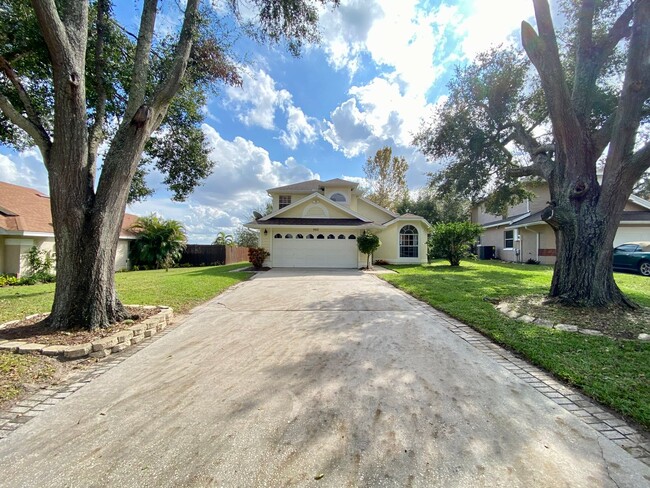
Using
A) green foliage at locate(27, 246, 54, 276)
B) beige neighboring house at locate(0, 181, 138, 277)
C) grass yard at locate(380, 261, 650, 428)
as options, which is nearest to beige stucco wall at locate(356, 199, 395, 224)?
grass yard at locate(380, 261, 650, 428)

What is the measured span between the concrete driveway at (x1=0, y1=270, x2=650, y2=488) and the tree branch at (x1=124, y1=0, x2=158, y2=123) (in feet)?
15.0

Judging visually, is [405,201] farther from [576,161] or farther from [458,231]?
[576,161]

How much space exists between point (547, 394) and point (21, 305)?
35.9 ft

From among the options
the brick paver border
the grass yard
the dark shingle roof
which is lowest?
the brick paver border

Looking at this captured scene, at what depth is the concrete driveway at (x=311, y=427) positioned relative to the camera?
209 cm

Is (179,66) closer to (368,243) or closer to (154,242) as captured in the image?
(368,243)

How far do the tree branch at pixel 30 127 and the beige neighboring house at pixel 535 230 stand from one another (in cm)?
1799

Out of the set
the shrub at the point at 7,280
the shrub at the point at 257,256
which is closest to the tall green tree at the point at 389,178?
the shrub at the point at 257,256

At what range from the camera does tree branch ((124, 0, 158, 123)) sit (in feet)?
18.6

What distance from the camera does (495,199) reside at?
15.0m

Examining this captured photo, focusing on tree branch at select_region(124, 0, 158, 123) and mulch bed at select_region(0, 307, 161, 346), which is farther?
tree branch at select_region(124, 0, 158, 123)

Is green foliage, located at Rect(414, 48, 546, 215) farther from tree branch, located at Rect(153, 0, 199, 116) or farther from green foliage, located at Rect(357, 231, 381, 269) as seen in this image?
tree branch, located at Rect(153, 0, 199, 116)

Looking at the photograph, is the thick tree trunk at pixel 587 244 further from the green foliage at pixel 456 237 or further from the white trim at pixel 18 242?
the white trim at pixel 18 242

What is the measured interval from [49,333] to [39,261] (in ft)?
42.7
